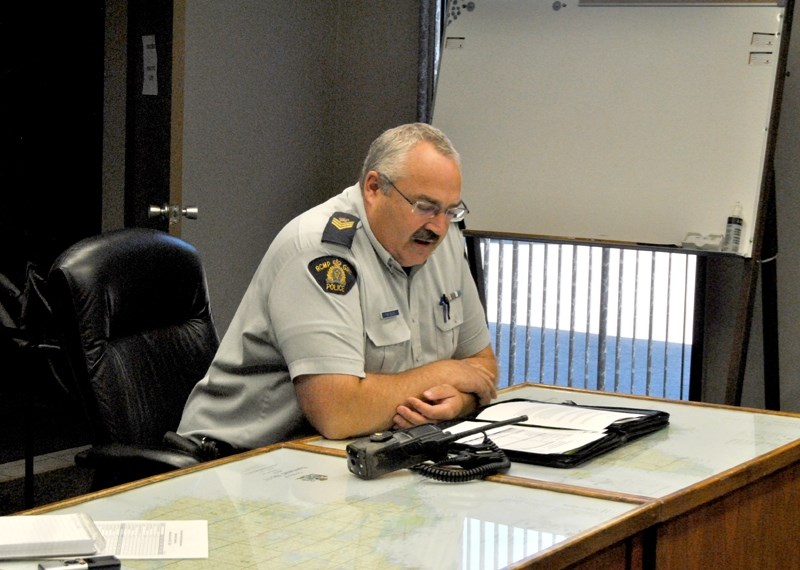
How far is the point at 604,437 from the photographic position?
5.76 ft

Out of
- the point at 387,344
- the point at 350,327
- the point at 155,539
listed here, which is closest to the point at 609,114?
the point at 387,344

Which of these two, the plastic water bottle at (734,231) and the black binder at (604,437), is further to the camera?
the plastic water bottle at (734,231)

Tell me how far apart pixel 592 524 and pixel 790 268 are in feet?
8.36

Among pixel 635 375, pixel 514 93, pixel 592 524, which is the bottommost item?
pixel 635 375

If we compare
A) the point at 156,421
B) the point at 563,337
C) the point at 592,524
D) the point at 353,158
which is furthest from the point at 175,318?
the point at 353,158

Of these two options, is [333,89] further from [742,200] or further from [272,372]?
[272,372]

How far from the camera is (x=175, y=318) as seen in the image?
7.37 feet

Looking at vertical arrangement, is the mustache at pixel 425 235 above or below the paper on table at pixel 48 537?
above

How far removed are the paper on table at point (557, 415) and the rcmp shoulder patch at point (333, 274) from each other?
35cm

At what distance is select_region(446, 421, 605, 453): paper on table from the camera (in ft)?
5.56

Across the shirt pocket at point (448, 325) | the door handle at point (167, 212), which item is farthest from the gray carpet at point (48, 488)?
the shirt pocket at point (448, 325)

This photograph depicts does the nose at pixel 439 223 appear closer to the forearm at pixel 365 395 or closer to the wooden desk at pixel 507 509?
the forearm at pixel 365 395

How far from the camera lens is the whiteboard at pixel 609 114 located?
3.22m

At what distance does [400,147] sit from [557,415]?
1.93 ft
